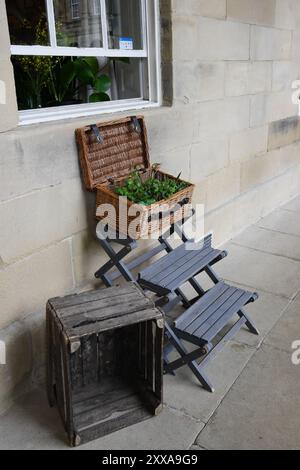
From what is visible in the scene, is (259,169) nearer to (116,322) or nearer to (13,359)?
(116,322)

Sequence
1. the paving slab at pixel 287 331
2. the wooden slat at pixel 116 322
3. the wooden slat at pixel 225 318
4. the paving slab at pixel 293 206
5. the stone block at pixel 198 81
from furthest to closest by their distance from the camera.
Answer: the paving slab at pixel 293 206 < the stone block at pixel 198 81 < the paving slab at pixel 287 331 < the wooden slat at pixel 225 318 < the wooden slat at pixel 116 322

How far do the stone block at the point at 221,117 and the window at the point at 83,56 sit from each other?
46 cm

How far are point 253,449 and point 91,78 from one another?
199cm

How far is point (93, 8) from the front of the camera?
232 cm

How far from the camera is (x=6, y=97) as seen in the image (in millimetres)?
1740

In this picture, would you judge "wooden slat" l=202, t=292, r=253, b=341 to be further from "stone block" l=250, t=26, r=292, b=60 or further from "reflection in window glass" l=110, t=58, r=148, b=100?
"stone block" l=250, t=26, r=292, b=60

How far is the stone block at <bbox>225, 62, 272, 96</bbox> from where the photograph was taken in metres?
3.26

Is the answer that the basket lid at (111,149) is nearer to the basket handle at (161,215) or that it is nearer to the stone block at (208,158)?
the basket handle at (161,215)

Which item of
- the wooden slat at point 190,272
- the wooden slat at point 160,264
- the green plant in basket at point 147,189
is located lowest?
the wooden slat at point 190,272

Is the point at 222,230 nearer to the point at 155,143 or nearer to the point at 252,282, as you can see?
the point at 252,282

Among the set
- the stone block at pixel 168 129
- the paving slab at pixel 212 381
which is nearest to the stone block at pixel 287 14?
the stone block at pixel 168 129

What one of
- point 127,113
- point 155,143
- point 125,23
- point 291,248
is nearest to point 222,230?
point 291,248

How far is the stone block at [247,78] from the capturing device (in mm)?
3264

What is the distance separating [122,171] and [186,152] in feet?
2.42
